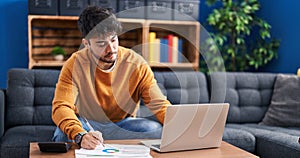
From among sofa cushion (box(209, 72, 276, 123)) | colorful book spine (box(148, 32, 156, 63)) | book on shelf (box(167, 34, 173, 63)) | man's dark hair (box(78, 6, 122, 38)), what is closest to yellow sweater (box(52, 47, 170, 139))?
man's dark hair (box(78, 6, 122, 38))

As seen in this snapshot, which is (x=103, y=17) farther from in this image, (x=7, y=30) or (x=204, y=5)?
(x=204, y=5)

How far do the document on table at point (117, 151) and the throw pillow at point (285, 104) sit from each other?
1414 mm

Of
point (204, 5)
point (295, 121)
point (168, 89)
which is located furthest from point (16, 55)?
point (295, 121)

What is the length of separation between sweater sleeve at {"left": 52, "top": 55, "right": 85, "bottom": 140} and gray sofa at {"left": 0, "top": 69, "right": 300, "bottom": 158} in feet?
1.30

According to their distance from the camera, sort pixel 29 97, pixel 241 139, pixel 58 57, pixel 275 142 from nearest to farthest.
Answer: pixel 275 142 → pixel 241 139 → pixel 29 97 → pixel 58 57

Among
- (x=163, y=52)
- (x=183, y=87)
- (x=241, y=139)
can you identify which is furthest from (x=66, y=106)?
(x=163, y=52)

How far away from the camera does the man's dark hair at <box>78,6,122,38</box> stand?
1794 millimetres

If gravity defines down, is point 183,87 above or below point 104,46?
below

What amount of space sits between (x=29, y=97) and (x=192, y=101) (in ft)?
3.56

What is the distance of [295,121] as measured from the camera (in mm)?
2619

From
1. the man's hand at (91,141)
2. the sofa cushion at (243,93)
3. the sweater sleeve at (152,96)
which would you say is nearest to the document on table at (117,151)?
the man's hand at (91,141)

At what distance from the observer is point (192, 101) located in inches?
110

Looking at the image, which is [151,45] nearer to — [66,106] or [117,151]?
[66,106]

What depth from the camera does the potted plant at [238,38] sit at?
3.52 m
